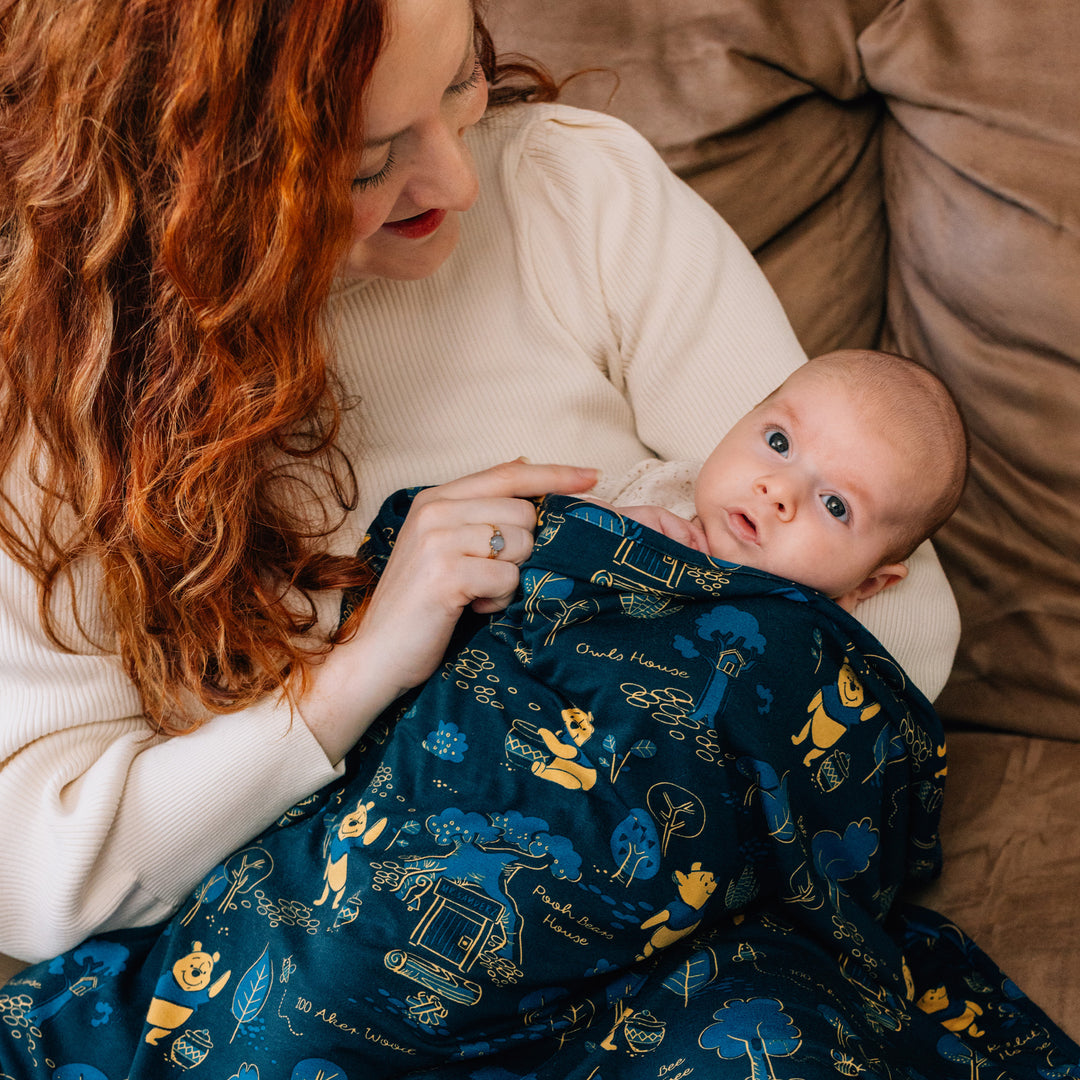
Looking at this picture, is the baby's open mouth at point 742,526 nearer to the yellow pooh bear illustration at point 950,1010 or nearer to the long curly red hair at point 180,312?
the long curly red hair at point 180,312

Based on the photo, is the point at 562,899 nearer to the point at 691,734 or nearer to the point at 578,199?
the point at 691,734

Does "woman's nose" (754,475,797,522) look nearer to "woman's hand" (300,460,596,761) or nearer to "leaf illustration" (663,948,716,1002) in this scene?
"woman's hand" (300,460,596,761)

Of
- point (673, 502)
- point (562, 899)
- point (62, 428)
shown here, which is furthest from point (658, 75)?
point (562, 899)

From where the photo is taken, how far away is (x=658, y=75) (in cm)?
142

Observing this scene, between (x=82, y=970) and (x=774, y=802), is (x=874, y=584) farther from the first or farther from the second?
(x=82, y=970)

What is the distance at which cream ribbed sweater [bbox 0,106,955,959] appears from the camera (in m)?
1.02

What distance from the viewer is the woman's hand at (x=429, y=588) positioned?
101 centimetres

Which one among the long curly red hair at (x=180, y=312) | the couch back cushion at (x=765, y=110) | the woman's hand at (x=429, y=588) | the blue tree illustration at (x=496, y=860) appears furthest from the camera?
the couch back cushion at (x=765, y=110)

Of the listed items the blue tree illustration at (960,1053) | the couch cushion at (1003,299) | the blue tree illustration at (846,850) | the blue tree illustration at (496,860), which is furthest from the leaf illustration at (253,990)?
the couch cushion at (1003,299)

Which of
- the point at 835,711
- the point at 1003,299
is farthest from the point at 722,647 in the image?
the point at 1003,299

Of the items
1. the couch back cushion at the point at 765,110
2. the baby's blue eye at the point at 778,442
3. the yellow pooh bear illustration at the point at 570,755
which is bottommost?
the yellow pooh bear illustration at the point at 570,755

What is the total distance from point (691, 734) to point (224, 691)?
47 centimetres

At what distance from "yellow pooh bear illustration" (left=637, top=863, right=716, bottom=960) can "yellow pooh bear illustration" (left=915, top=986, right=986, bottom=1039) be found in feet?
1.08

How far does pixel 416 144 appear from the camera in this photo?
2.98ft
